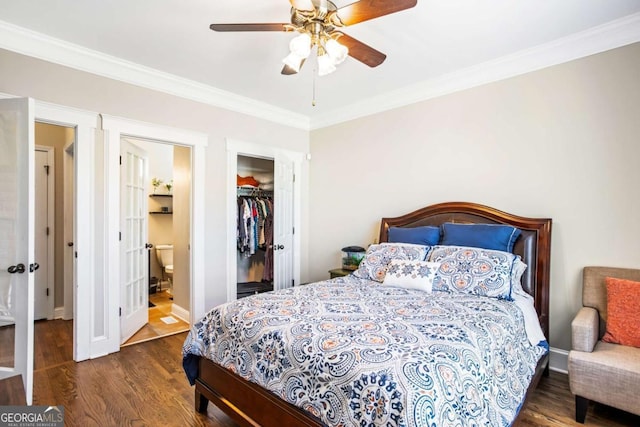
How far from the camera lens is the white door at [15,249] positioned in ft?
7.14

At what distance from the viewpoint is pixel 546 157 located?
8.94 ft

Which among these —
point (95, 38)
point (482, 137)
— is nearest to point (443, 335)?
point (482, 137)

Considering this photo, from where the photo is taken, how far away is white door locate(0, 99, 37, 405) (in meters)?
2.18

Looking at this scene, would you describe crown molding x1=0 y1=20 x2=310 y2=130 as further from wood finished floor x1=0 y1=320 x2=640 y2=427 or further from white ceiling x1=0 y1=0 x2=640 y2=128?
wood finished floor x1=0 y1=320 x2=640 y2=427

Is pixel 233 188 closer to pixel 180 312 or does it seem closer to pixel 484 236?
pixel 180 312

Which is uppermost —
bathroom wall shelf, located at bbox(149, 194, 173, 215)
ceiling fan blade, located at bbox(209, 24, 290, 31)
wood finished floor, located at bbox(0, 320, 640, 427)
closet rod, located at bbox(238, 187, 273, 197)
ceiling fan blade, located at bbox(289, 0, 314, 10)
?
ceiling fan blade, located at bbox(289, 0, 314, 10)

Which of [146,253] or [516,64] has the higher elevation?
[516,64]

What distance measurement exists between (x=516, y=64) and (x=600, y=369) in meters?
2.39

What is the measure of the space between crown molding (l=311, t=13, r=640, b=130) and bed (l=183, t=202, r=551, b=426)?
4.39 feet

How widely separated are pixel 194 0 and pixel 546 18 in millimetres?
2397

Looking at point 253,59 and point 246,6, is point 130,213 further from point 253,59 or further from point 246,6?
point 246,6

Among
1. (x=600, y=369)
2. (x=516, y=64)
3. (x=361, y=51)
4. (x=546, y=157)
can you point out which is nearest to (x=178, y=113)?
(x=361, y=51)

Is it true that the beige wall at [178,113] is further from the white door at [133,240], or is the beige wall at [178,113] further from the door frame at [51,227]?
the door frame at [51,227]

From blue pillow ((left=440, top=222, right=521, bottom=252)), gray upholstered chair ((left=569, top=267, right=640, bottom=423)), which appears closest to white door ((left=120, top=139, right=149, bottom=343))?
blue pillow ((left=440, top=222, right=521, bottom=252))
